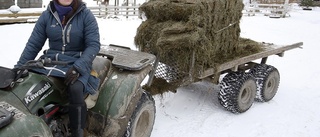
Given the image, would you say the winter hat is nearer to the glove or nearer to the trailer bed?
the glove

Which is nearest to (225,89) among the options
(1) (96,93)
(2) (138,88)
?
(2) (138,88)

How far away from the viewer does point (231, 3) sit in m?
4.99

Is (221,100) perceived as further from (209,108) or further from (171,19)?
(171,19)

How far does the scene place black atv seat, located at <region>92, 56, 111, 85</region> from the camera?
327 cm

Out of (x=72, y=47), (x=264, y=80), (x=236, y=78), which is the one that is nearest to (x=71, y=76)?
(x=72, y=47)

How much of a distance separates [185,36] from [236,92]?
4.89 ft

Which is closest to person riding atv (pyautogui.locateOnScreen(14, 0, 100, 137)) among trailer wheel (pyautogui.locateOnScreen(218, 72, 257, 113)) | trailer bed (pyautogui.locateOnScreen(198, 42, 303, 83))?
trailer bed (pyautogui.locateOnScreen(198, 42, 303, 83))

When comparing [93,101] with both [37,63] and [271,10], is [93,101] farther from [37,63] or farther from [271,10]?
[271,10]

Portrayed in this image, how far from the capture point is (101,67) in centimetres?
334

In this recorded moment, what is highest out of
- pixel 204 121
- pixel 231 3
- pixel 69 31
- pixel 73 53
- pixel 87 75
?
pixel 231 3

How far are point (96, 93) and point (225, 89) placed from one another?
2528mm

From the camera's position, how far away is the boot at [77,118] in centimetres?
276

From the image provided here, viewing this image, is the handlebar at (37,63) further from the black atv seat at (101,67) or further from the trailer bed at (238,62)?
the trailer bed at (238,62)

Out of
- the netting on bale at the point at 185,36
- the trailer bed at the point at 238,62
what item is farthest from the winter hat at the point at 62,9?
the trailer bed at the point at 238,62
